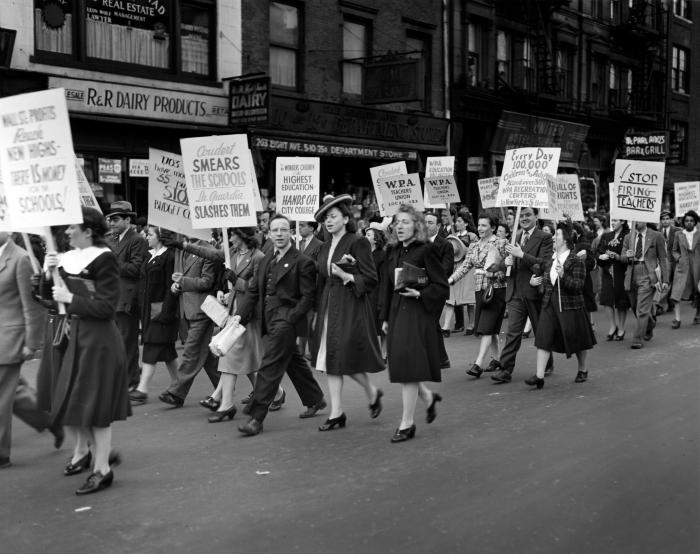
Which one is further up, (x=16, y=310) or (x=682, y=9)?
(x=682, y=9)

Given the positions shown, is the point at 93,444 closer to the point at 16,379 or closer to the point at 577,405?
the point at 16,379

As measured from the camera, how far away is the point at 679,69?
1622 inches

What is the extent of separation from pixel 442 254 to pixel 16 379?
3597 millimetres

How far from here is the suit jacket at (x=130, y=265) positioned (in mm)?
8938

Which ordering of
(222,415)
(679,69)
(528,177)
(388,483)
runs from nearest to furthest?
(388,483) → (222,415) → (528,177) → (679,69)

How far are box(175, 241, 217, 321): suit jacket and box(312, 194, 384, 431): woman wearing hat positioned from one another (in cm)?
137

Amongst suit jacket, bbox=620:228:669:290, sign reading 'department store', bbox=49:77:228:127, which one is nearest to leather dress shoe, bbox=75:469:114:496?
suit jacket, bbox=620:228:669:290

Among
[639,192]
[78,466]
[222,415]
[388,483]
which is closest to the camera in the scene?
[388,483]

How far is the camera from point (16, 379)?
21.9 ft

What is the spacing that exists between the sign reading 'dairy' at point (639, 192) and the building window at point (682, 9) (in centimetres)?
2979

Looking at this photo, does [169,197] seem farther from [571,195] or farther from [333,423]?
[571,195]

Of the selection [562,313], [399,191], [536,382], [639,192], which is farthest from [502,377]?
[399,191]

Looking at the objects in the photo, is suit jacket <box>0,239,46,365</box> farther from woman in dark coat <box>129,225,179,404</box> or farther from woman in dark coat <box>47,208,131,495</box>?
woman in dark coat <box>129,225,179,404</box>

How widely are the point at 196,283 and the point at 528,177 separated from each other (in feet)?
15.6
